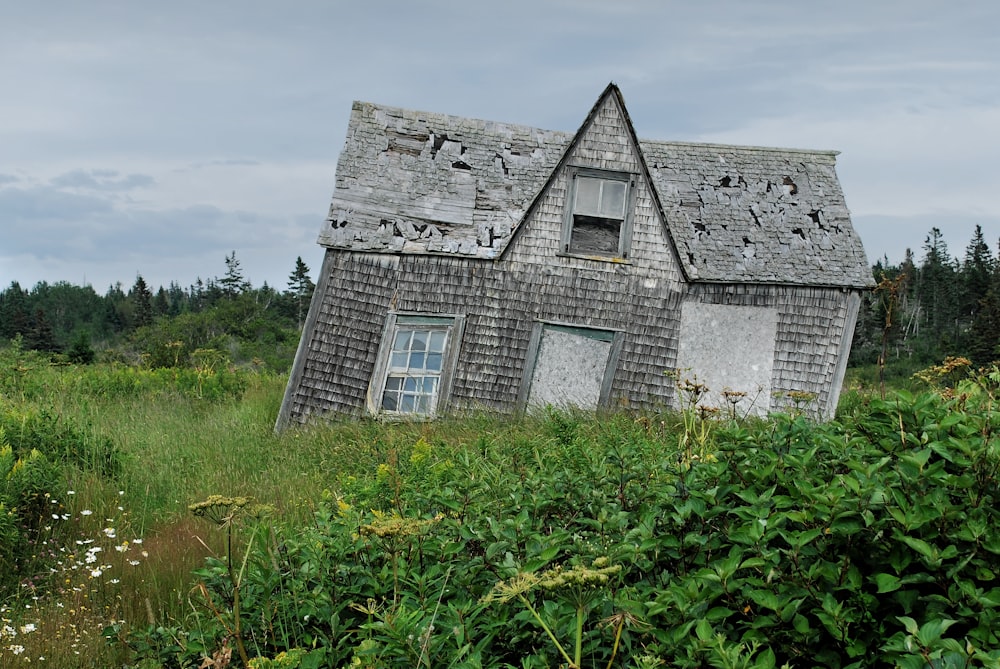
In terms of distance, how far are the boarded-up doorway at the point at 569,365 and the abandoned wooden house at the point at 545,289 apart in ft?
0.07

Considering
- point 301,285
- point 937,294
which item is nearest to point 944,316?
point 937,294

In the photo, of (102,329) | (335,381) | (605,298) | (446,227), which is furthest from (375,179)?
(102,329)

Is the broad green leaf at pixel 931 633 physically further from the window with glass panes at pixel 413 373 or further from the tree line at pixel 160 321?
the tree line at pixel 160 321

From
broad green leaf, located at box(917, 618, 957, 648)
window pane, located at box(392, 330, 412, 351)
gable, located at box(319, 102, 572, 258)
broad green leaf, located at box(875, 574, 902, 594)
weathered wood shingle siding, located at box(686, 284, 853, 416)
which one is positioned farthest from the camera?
weathered wood shingle siding, located at box(686, 284, 853, 416)

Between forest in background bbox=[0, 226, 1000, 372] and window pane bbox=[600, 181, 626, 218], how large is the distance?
14.4 ft

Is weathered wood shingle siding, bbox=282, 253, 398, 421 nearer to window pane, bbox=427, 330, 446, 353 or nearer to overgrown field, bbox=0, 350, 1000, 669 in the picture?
window pane, bbox=427, 330, 446, 353

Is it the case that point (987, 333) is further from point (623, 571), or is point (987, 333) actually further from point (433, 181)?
point (623, 571)

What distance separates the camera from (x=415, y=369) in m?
13.0

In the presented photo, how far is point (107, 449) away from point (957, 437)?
849 centimetres

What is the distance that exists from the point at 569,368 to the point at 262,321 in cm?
4005

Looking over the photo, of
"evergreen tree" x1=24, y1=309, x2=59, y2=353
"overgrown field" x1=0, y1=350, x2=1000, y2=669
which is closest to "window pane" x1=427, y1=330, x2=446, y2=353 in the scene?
"overgrown field" x1=0, y1=350, x2=1000, y2=669

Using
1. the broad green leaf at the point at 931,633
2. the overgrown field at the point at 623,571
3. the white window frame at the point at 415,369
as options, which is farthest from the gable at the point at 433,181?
the broad green leaf at the point at 931,633

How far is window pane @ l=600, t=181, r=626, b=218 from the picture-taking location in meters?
13.5

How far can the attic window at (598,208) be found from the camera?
1346 centimetres
